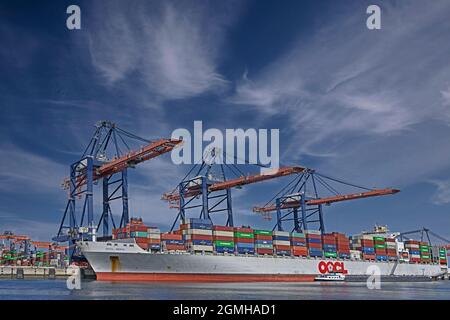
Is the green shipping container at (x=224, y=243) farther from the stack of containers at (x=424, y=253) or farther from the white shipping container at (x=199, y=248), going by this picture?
the stack of containers at (x=424, y=253)

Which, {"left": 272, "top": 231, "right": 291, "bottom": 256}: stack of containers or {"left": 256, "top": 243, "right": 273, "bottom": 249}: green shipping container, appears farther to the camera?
{"left": 272, "top": 231, "right": 291, "bottom": 256}: stack of containers

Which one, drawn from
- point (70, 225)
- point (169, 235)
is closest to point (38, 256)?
point (70, 225)

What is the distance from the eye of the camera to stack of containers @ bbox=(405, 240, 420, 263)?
85375 mm

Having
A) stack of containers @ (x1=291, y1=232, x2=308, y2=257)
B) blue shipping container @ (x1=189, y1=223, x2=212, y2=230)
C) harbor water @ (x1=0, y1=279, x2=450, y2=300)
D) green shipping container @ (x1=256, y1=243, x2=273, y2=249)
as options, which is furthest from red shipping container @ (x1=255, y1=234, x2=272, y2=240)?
harbor water @ (x1=0, y1=279, x2=450, y2=300)

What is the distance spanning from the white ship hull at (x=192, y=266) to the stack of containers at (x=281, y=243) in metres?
1.08

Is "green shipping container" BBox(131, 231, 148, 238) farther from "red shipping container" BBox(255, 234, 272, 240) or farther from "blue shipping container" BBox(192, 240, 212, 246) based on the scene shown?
"red shipping container" BBox(255, 234, 272, 240)

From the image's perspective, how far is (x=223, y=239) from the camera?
58594 millimetres

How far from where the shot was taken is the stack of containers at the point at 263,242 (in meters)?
62.5

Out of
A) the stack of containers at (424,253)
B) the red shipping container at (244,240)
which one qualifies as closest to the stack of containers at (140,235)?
the red shipping container at (244,240)

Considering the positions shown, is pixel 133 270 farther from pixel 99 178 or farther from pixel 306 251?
pixel 306 251

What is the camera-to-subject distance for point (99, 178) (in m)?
61.0
